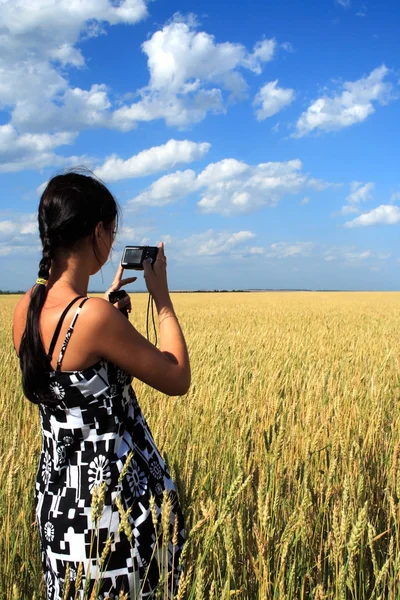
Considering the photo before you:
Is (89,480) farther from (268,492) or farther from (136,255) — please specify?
(136,255)

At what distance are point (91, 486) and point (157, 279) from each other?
60 cm

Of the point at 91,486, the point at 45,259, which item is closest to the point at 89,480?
the point at 91,486

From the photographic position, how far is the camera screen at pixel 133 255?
157cm

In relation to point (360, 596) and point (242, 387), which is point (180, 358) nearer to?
point (360, 596)

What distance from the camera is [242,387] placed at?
4203 millimetres

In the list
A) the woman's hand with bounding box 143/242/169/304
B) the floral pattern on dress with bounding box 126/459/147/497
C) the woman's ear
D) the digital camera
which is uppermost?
the woman's ear

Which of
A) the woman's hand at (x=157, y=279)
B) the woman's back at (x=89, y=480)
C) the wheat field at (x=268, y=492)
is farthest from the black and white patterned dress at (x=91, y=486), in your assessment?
the woman's hand at (x=157, y=279)

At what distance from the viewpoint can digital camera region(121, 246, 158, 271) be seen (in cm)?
155

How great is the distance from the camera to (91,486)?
128cm

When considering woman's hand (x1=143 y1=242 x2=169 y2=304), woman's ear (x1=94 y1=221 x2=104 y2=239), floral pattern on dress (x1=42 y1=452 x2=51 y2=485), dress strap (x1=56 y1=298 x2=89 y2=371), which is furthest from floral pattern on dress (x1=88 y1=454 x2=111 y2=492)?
woman's ear (x1=94 y1=221 x2=104 y2=239)

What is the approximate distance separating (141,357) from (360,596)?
3.56 feet

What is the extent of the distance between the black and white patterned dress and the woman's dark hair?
0.04 meters

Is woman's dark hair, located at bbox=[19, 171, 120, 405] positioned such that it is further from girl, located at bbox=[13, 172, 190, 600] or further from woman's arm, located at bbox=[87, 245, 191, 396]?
woman's arm, located at bbox=[87, 245, 191, 396]

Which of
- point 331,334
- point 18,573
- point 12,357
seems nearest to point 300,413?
point 18,573
